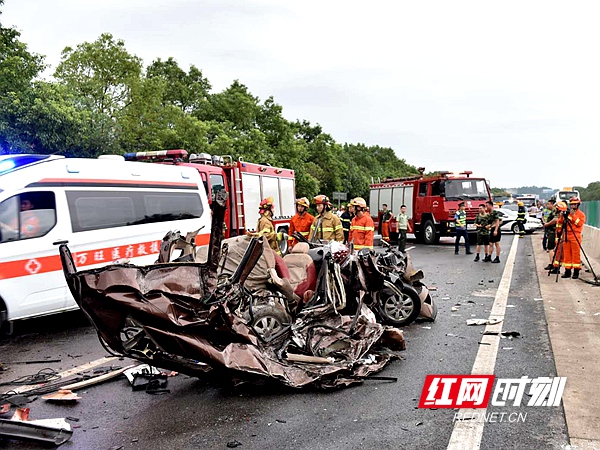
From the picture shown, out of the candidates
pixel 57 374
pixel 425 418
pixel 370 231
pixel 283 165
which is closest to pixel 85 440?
pixel 57 374

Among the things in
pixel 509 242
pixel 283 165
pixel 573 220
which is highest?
pixel 283 165

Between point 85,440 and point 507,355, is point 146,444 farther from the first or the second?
point 507,355

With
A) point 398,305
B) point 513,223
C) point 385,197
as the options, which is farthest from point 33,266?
point 513,223

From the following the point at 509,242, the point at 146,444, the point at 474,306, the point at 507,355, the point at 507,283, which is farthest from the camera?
the point at 509,242

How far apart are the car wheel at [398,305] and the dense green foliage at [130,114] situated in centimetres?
1170

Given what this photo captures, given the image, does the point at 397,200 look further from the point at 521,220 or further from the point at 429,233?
the point at 521,220

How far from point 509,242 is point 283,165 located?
17.1 metres

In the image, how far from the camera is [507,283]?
11391 millimetres

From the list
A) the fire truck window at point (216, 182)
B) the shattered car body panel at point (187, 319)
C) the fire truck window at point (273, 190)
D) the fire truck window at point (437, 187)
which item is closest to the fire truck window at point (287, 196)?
the fire truck window at point (273, 190)

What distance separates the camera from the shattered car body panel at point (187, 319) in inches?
Result: 167

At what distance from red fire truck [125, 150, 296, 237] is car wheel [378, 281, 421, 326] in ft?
21.8

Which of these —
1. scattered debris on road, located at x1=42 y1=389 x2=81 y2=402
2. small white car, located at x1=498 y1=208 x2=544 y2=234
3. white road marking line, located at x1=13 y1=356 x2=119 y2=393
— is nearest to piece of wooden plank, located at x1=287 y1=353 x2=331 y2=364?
scattered debris on road, located at x1=42 y1=389 x2=81 y2=402

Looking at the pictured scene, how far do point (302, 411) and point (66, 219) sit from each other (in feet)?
Result: 14.8

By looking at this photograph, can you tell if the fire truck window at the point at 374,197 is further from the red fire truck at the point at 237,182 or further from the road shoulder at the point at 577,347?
the road shoulder at the point at 577,347
